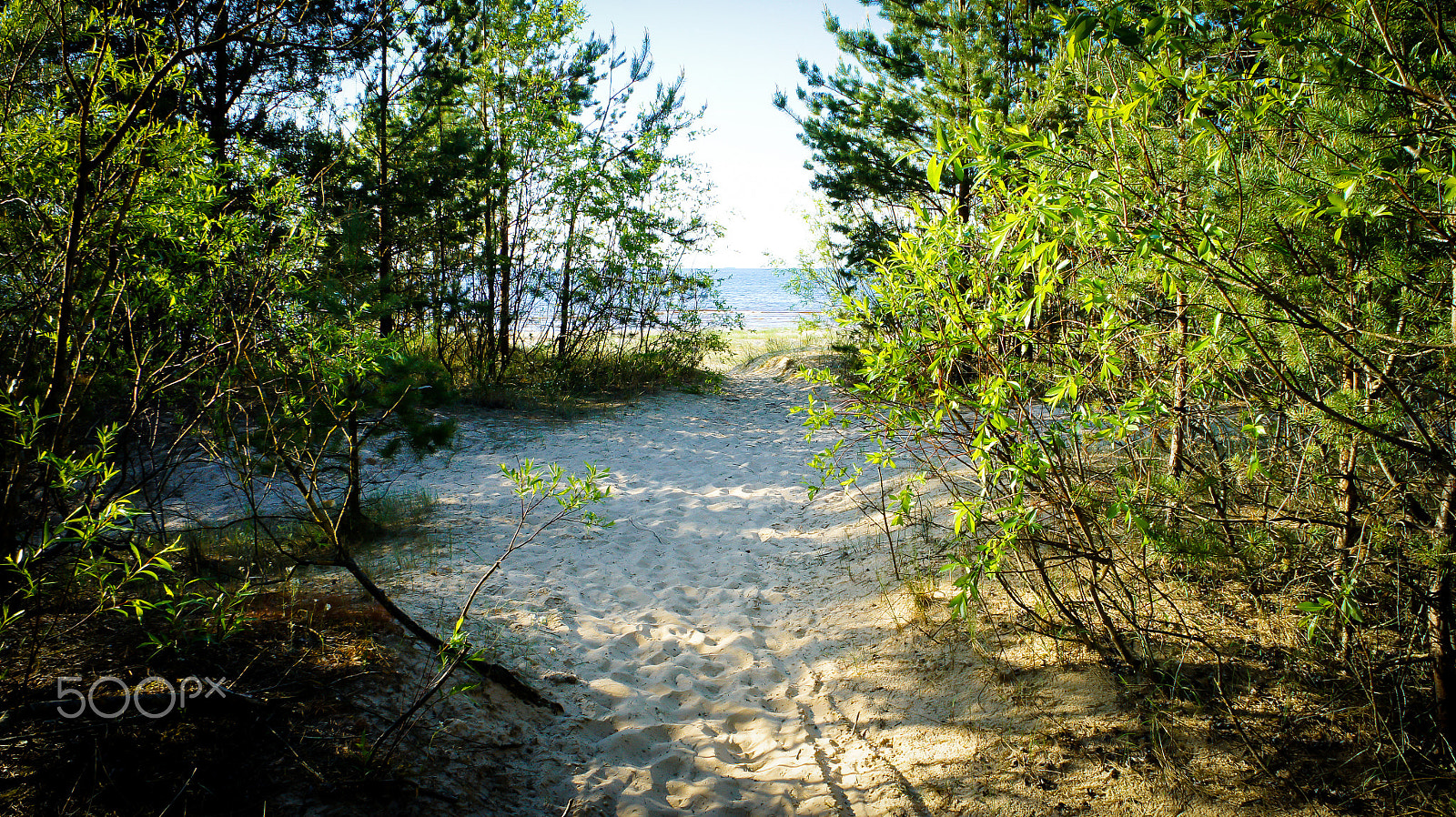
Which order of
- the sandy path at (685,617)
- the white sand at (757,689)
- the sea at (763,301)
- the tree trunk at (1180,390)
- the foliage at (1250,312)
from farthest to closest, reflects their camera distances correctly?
the sea at (763,301)
the sandy path at (685,617)
the white sand at (757,689)
the tree trunk at (1180,390)
the foliage at (1250,312)

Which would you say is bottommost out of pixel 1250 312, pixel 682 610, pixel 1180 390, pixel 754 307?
pixel 682 610

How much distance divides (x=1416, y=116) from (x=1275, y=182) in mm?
343

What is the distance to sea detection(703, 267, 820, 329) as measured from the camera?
103 ft

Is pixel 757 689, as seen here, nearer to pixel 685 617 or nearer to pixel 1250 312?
pixel 685 617

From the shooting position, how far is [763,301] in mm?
47906

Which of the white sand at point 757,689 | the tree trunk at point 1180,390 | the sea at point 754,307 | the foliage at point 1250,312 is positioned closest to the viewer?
the foliage at point 1250,312

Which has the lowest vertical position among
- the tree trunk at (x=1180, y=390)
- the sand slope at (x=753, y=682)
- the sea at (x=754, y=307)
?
the sand slope at (x=753, y=682)

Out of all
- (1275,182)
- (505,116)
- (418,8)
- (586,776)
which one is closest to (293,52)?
(418,8)

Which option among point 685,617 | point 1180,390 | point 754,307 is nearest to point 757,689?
point 685,617

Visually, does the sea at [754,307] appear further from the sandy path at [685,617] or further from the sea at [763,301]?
the sandy path at [685,617]

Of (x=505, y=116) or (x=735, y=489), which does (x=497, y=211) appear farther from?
(x=735, y=489)

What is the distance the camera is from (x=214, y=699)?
2.38 m

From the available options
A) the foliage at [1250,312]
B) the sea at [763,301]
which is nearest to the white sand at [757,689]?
the foliage at [1250,312]

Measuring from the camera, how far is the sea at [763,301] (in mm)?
31250
